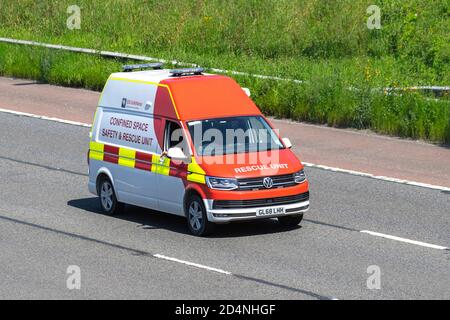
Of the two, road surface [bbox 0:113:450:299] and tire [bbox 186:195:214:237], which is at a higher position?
tire [bbox 186:195:214:237]

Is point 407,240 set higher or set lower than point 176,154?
lower

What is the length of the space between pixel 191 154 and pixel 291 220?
171cm

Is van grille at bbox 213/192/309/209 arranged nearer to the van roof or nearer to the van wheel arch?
the van wheel arch

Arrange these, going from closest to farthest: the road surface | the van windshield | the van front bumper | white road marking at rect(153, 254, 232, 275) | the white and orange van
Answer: the road surface, white road marking at rect(153, 254, 232, 275), the van front bumper, the white and orange van, the van windshield

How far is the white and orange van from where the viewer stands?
658 inches

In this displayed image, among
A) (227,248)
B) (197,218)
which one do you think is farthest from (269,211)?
(197,218)

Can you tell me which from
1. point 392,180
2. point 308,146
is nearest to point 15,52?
point 308,146

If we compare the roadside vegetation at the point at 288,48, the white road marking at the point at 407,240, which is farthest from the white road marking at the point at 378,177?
the white road marking at the point at 407,240

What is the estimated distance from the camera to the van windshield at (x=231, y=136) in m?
17.3

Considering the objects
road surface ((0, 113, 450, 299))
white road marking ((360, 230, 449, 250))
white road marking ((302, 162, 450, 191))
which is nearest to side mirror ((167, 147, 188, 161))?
road surface ((0, 113, 450, 299))

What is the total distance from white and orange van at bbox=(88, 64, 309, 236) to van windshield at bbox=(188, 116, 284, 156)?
0.05 feet

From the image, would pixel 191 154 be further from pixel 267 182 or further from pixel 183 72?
pixel 183 72

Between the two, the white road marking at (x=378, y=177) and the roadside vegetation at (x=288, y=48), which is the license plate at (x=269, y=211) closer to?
the white road marking at (x=378, y=177)

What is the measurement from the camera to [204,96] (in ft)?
58.5
